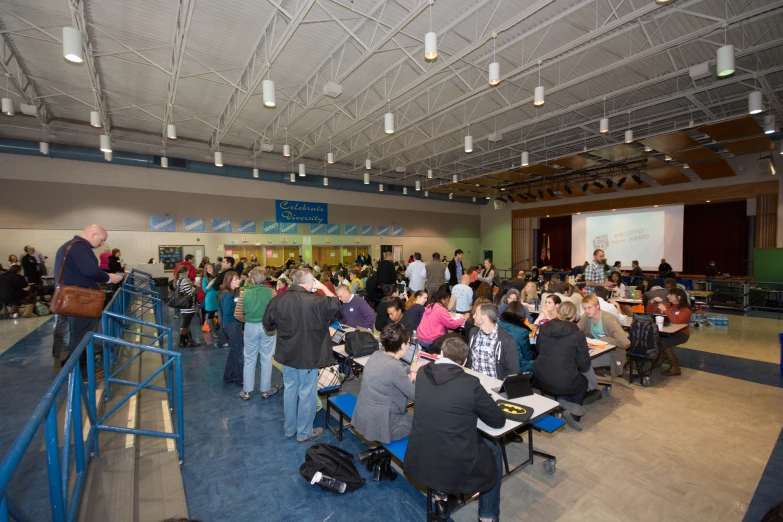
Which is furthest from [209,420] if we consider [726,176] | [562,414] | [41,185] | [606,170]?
[726,176]

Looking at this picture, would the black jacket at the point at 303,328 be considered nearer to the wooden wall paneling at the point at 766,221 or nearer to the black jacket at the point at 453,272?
the black jacket at the point at 453,272

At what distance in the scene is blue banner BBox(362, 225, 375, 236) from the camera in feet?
63.4

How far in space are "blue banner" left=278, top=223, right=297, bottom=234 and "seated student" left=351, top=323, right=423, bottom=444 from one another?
15.1 metres

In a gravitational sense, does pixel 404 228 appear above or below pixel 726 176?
below

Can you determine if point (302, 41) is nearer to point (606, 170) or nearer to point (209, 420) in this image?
point (209, 420)

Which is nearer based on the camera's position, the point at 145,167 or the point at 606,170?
the point at 145,167

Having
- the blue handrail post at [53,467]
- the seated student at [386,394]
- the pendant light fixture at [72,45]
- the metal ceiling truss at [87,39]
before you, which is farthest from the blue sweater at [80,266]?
the metal ceiling truss at [87,39]

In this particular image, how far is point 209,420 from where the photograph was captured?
13.0ft

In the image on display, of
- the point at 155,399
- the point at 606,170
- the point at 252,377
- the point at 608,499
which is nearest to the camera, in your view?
the point at 608,499

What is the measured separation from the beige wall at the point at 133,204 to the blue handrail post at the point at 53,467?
14.7 metres

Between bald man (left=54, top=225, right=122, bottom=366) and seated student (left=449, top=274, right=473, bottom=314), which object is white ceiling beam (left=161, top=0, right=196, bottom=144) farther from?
seated student (left=449, top=274, right=473, bottom=314)

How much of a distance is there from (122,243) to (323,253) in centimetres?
834

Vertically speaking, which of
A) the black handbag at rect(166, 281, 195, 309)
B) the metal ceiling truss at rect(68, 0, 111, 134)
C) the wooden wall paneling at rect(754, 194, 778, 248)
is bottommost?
the black handbag at rect(166, 281, 195, 309)

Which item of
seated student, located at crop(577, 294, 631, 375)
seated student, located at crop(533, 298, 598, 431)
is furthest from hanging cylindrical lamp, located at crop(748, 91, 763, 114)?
seated student, located at crop(533, 298, 598, 431)
